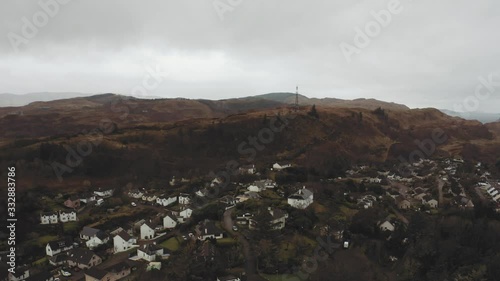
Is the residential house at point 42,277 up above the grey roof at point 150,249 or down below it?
below

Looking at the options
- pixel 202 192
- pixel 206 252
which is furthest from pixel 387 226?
pixel 202 192

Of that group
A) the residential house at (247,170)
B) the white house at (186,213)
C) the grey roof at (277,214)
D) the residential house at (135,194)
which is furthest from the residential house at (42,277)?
the residential house at (247,170)

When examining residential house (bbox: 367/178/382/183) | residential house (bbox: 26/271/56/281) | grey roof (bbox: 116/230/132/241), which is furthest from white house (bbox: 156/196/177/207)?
residential house (bbox: 367/178/382/183)

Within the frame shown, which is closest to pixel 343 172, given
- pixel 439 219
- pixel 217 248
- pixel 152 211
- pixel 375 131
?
pixel 439 219

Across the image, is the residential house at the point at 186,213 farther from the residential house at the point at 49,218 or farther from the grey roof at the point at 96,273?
the residential house at the point at 49,218

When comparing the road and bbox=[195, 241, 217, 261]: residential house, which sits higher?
bbox=[195, 241, 217, 261]: residential house

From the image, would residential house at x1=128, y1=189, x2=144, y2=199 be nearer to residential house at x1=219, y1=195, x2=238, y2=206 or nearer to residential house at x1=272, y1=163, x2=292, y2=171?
residential house at x1=219, y1=195, x2=238, y2=206
